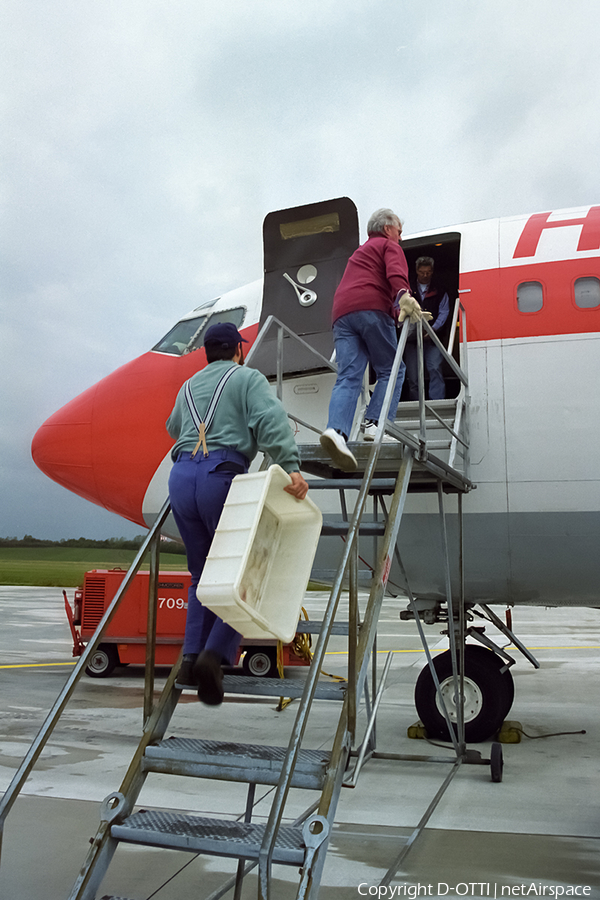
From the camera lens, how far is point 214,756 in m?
3.37

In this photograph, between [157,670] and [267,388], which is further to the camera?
[157,670]

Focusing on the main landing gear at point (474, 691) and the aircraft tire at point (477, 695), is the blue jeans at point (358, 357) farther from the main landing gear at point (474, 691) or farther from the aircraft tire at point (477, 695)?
→ the aircraft tire at point (477, 695)

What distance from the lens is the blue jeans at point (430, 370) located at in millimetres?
6527

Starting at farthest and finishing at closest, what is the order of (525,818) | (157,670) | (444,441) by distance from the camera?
1. (157,670)
2. (444,441)
3. (525,818)

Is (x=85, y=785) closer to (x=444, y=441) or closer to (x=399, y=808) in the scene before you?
(x=399, y=808)

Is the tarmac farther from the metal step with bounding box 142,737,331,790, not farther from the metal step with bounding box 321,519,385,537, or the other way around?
the metal step with bounding box 321,519,385,537

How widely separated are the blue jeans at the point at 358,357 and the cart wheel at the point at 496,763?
2923 mm

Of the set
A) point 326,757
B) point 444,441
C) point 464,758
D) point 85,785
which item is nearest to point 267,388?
point 326,757

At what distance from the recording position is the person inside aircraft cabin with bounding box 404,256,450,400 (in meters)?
6.55

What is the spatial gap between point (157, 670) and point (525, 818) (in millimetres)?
8847

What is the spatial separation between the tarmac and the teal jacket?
2.28 metres

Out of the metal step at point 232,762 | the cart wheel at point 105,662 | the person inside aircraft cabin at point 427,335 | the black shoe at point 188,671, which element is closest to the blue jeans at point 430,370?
the person inside aircraft cabin at point 427,335

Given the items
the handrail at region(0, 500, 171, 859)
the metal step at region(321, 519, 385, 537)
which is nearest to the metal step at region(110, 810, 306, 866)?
the handrail at region(0, 500, 171, 859)

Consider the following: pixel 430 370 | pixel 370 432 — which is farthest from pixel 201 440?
pixel 430 370
